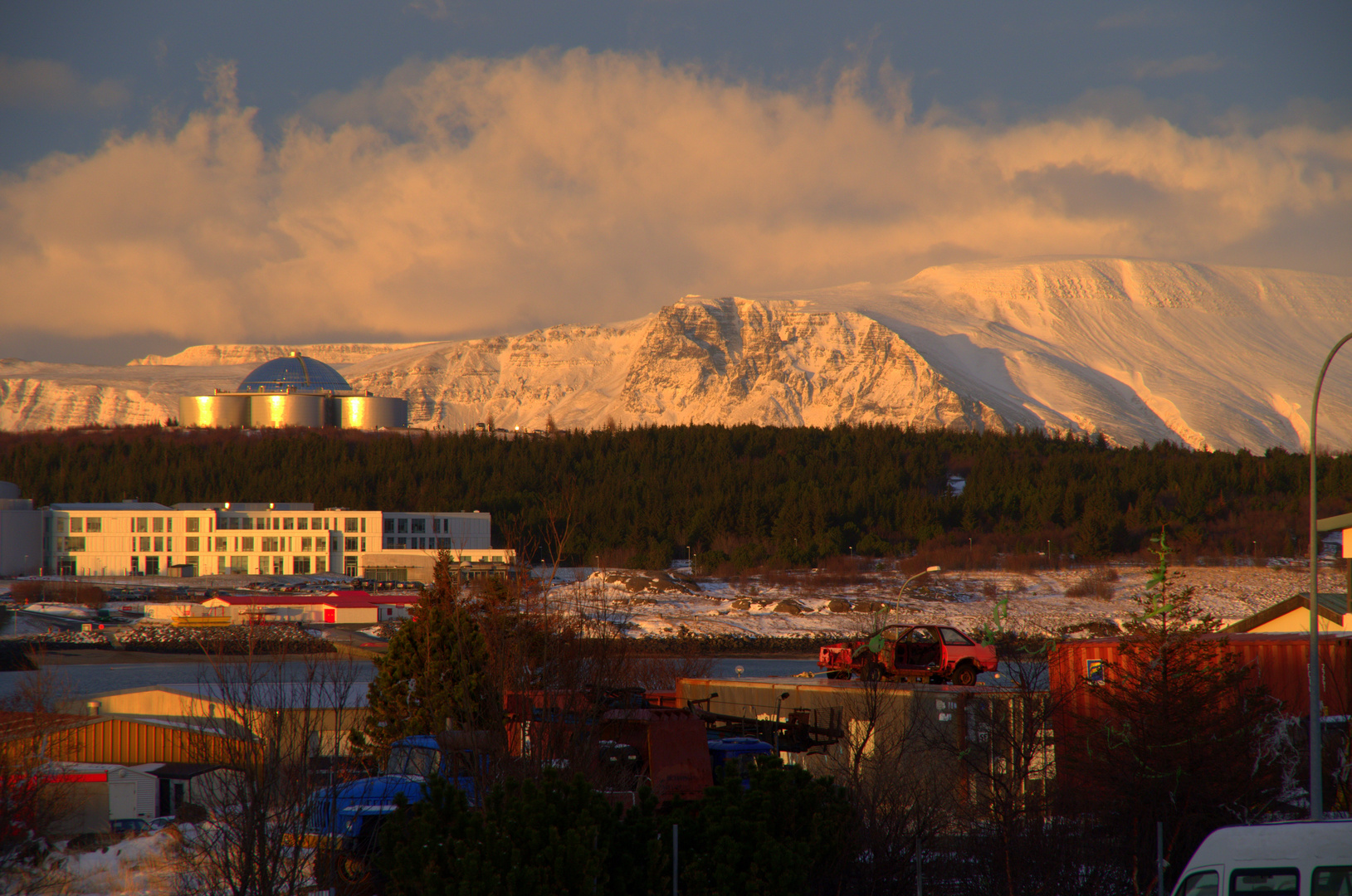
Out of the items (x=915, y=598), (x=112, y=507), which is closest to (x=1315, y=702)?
(x=915, y=598)

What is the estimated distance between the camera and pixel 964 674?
28.8 metres

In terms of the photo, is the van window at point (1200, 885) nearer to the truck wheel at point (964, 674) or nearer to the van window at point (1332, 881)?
the van window at point (1332, 881)

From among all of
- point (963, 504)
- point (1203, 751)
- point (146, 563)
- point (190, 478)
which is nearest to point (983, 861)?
point (1203, 751)

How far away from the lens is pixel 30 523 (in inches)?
4882

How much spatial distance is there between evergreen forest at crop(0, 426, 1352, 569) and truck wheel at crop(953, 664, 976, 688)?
10348 cm

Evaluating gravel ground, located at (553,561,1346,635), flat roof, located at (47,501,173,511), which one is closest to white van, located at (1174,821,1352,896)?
gravel ground, located at (553,561,1346,635)

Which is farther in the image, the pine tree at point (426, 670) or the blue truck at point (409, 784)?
the pine tree at point (426, 670)

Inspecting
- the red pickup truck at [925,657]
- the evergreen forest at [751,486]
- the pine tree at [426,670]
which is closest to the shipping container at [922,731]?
the red pickup truck at [925,657]

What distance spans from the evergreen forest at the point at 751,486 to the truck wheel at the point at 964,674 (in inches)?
4074

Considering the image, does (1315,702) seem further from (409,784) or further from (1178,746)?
(409,784)

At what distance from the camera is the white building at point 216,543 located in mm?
126500

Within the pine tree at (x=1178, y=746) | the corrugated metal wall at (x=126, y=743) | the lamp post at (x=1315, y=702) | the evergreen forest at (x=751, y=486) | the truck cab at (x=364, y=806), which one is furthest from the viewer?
the evergreen forest at (x=751, y=486)

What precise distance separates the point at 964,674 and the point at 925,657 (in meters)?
1.07

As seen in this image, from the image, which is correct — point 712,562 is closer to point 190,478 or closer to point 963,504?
point 963,504
